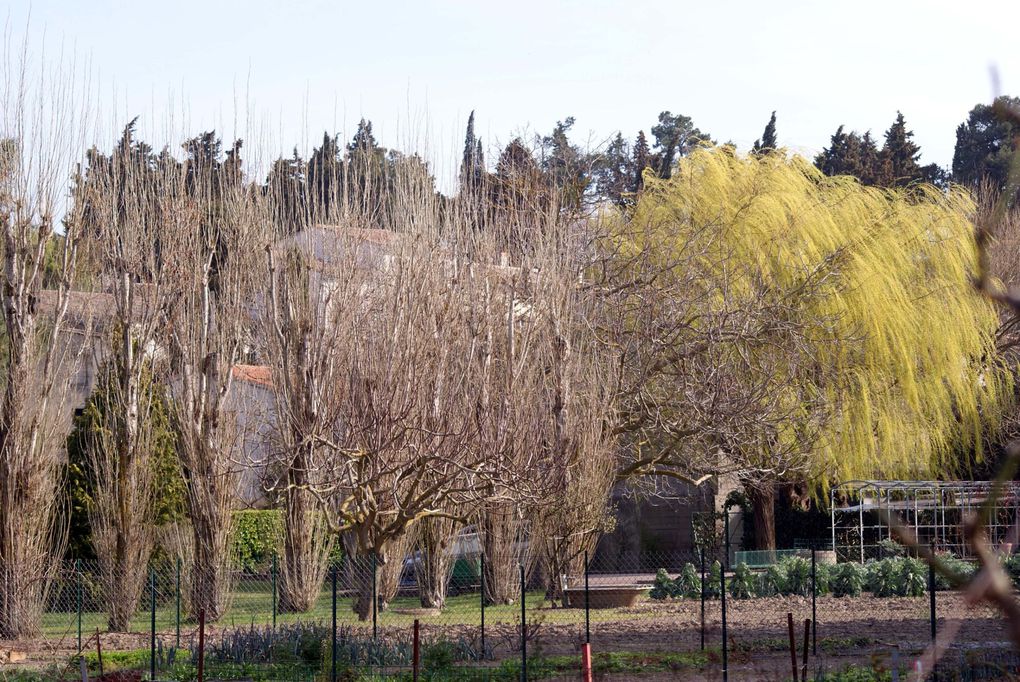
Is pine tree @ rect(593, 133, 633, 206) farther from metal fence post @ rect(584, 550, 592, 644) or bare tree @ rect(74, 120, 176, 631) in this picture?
metal fence post @ rect(584, 550, 592, 644)

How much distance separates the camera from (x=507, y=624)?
17562mm

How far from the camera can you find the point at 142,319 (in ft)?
74.6

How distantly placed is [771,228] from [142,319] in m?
12.5

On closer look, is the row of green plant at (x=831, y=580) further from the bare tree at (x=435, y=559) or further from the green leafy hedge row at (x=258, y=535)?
the green leafy hedge row at (x=258, y=535)

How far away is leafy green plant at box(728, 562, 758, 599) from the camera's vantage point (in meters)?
21.4

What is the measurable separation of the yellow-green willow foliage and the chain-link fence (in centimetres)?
314

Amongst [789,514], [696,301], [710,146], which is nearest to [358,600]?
[696,301]

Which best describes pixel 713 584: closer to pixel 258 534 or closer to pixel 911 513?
pixel 911 513

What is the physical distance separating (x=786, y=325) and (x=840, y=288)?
6.63 feet

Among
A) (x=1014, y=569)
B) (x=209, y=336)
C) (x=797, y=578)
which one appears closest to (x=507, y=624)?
(x=797, y=578)

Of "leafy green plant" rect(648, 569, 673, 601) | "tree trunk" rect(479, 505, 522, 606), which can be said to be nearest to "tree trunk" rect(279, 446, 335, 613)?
"tree trunk" rect(479, 505, 522, 606)

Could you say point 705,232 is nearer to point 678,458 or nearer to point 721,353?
point 721,353

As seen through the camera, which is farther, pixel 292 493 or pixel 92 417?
pixel 92 417

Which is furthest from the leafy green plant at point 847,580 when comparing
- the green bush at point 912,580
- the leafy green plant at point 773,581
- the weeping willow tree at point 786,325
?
the weeping willow tree at point 786,325
